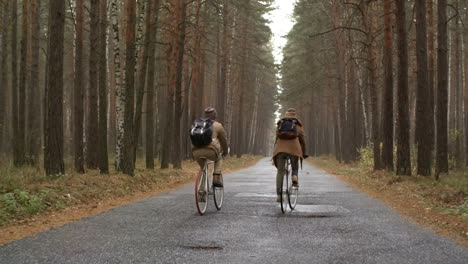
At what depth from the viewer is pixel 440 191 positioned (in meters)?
12.6

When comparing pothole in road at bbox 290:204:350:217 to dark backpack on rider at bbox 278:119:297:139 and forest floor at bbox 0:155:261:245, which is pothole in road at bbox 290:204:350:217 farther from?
forest floor at bbox 0:155:261:245

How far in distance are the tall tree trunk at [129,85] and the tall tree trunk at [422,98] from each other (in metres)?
9.49

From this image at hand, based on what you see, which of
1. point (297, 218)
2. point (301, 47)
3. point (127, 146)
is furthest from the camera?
point (301, 47)

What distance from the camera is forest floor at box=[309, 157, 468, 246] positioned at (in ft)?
27.9

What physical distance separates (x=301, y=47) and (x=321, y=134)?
47.6ft

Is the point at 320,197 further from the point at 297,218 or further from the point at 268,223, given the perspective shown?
the point at 268,223

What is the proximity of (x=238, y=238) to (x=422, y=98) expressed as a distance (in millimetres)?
11591

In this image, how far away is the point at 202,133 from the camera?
9305 mm

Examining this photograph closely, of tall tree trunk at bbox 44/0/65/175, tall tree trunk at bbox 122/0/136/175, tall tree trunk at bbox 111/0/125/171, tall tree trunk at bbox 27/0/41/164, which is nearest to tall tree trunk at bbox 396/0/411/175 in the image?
tall tree trunk at bbox 122/0/136/175

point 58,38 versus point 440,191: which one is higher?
point 58,38

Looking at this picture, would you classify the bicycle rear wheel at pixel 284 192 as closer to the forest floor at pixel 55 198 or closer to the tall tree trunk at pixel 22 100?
the forest floor at pixel 55 198

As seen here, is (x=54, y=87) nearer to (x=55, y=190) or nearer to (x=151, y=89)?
(x=55, y=190)

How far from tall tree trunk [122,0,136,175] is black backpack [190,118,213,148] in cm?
753

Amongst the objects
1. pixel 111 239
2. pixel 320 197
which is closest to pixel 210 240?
pixel 111 239
